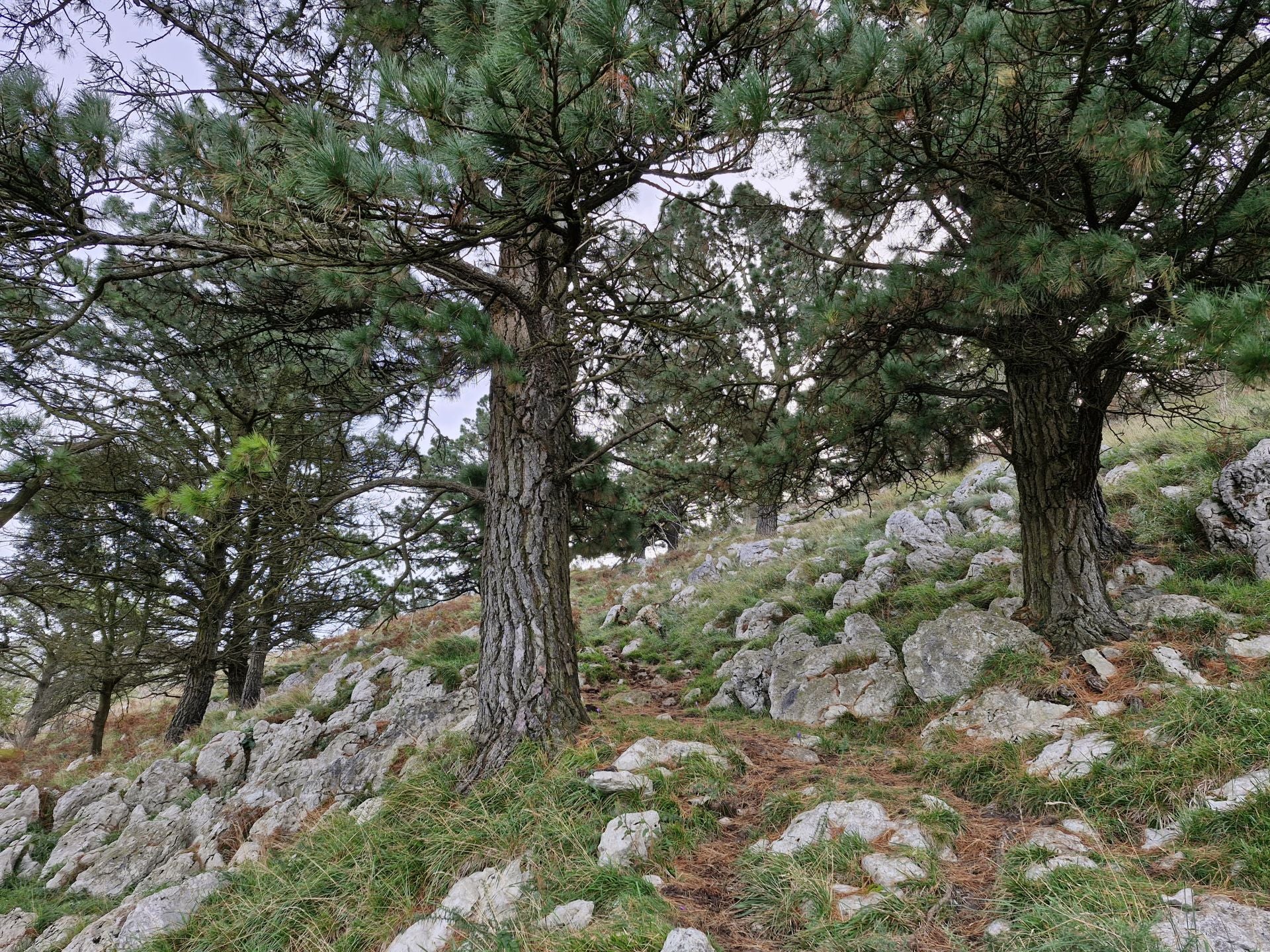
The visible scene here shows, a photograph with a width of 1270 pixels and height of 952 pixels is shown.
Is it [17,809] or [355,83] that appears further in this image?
[17,809]

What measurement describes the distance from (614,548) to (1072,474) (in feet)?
13.0

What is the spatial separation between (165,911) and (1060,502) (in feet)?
23.3

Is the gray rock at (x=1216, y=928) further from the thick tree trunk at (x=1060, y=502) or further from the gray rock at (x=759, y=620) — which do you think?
the gray rock at (x=759, y=620)

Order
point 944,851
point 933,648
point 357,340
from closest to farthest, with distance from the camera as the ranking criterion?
point 944,851 → point 357,340 → point 933,648

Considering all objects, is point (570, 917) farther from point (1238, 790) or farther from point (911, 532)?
point (911, 532)

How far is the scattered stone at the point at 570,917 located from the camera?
226 centimetres

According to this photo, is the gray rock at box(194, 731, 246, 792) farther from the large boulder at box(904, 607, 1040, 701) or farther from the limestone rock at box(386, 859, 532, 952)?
the large boulder at box(904, 607, 1040, 701)

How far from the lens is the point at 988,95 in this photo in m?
3.32

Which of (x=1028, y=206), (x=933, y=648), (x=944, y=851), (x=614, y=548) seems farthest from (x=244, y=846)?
(x=1028, y=206)

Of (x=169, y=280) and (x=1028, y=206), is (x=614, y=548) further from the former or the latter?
(x=169, y=280)

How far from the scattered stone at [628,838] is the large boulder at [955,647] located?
2758 mm

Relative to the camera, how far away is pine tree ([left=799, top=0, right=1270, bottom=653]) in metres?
2.70

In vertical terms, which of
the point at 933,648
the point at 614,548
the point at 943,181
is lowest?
the point at 933,648

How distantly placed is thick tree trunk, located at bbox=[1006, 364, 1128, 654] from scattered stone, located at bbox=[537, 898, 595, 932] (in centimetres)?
393
